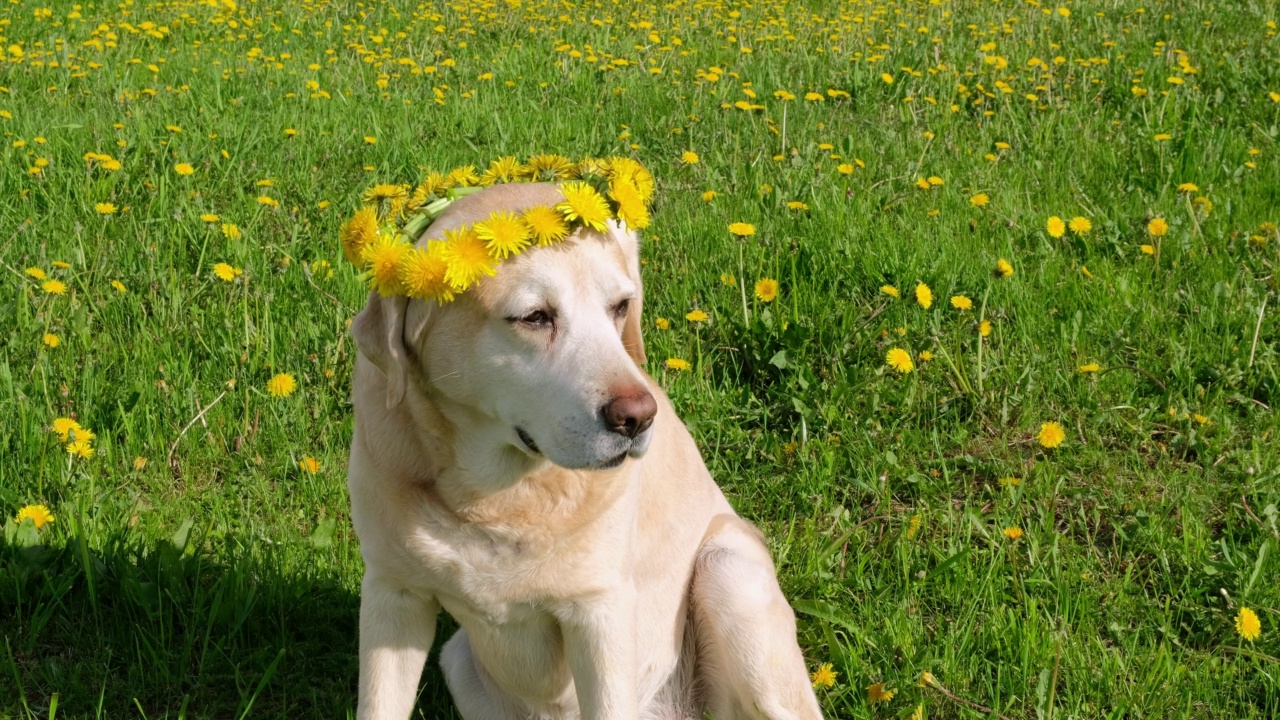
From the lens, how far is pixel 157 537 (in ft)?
10.5

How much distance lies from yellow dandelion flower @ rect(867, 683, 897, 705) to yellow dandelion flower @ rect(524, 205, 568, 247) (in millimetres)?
1337

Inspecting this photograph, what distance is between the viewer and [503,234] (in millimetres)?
2150

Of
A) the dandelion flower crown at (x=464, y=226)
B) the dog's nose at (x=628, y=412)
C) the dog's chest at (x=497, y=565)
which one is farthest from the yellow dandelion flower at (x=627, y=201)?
the dog's chest at (x=497, y=565)

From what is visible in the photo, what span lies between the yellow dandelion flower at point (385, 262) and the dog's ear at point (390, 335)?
0.06 metres

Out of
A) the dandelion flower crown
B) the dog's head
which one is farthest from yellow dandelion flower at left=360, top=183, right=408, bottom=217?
the dog's head

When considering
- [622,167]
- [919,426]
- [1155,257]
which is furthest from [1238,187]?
[622,167]

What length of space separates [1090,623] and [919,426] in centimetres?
89

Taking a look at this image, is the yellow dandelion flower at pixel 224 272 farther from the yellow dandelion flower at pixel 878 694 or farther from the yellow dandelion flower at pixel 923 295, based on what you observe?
the yellow dandelion flower at pixel 878 694

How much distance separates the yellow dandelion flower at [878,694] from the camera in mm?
2752

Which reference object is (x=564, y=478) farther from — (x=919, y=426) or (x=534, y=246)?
(x=919, y=426)

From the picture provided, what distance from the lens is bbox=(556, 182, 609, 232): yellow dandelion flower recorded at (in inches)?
88.5

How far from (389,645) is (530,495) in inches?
18.1

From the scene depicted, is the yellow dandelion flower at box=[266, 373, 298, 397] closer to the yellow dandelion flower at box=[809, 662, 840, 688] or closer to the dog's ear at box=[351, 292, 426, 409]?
the dog's ear at box=[351, 292, 426, 409]

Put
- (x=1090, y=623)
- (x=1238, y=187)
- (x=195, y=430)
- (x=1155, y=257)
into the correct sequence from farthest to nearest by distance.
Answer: (x=1238, y=187) < (x=1155, y=257) < (x=195, y=430) < (x=1090, y=623)
